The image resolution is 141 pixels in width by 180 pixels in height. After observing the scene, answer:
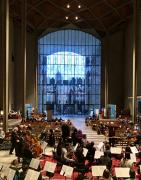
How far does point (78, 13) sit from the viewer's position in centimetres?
4594

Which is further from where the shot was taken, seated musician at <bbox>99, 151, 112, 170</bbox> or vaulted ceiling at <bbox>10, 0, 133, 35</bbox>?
vaulted ceiling at <bbox>10, 0, 133, 35</bbox>

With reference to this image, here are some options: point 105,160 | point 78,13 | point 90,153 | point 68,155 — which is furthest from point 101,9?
point 105,160

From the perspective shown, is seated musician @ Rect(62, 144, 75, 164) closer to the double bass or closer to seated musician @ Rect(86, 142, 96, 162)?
seated musician @ Rect(86, 142, 96, 162)

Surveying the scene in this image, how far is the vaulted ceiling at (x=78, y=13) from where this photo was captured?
138 ft

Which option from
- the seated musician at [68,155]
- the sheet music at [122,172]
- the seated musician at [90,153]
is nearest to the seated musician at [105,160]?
the seated musician at [90,153]

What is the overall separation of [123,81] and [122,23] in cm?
651

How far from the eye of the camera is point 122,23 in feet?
152

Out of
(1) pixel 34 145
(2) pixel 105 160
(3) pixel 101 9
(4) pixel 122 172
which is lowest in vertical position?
(1) pixel 34 145

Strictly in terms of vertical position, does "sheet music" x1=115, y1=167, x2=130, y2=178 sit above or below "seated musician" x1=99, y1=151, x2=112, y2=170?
above

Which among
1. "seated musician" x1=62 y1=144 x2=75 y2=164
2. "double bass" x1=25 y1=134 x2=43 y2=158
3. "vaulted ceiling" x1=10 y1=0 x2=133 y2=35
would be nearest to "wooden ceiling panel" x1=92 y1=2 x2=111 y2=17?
"vaulted ceiling" x1=10 y1=0 x2=133 y2=35

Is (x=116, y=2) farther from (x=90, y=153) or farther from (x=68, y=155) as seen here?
(x=90, y=153)

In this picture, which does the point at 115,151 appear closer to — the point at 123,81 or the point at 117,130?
the point at 117,130

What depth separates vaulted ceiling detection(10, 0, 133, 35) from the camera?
42.0 metres

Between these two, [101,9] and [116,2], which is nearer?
[116,2]
